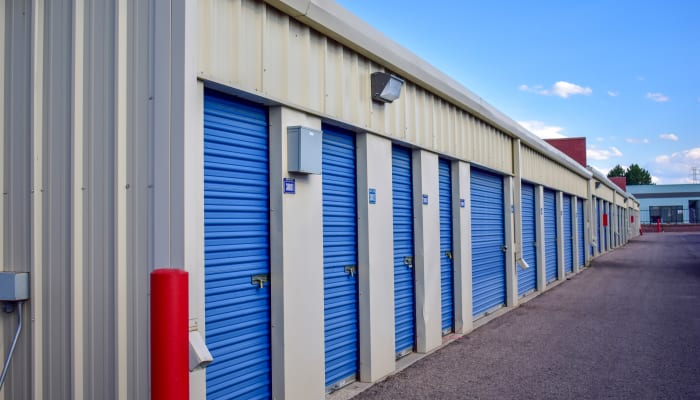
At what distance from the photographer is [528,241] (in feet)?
47.9

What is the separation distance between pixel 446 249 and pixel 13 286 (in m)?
6.45

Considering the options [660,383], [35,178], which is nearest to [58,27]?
[35,178]

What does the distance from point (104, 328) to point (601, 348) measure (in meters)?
6.82

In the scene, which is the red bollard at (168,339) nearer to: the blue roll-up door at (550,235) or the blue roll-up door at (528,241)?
the blue roll-up door at (528,241)

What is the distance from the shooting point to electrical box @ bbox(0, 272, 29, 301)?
4074 mm

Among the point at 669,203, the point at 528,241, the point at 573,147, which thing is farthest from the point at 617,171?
the point at 528,241

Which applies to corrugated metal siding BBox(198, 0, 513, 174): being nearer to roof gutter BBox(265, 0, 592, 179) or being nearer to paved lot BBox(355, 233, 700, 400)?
roof gutter BBox(265, 0, 592, 179)

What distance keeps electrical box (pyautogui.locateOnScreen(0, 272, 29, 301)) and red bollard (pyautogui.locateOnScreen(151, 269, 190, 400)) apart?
2208 mm

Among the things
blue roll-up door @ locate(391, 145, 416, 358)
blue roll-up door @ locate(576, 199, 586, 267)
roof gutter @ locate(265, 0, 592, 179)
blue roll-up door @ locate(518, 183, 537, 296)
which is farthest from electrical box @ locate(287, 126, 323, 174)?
blue roll-up door @ locate(576, 199, 586, 267)

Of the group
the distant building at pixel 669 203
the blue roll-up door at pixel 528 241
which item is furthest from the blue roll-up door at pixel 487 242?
the distant building at pixel 669 203

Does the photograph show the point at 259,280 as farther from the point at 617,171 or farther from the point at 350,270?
the point at 617,171

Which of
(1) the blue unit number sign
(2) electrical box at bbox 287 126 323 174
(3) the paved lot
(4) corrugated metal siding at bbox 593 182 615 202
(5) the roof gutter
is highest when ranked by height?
(5) the roof gutter

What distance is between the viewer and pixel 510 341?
8.58 meters

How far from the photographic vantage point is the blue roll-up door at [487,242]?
10531 millimetres
